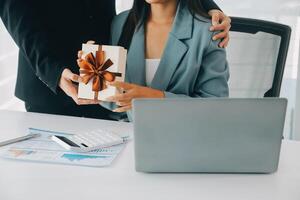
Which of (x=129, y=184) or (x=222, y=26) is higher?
(x=222, y=26)

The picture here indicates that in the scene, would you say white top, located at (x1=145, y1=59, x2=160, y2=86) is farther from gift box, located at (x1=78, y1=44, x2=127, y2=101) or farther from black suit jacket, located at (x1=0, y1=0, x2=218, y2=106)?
gift box, located at (x1=78, y1=44, x2=127, y2=101)

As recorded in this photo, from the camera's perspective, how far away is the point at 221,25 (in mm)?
1613

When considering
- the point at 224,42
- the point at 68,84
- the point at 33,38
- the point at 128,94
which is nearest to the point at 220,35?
the point at 224,42

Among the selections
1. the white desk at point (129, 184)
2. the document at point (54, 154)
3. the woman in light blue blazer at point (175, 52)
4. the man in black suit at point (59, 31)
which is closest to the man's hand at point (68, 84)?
the man in black suit at point (59, 31)

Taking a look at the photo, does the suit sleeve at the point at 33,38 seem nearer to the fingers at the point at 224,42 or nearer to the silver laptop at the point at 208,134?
the fingers at the point at 224,42

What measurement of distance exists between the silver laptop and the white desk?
3 cm

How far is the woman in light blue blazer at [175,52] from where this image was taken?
5.33ft

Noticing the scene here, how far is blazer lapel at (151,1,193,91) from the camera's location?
165 cm

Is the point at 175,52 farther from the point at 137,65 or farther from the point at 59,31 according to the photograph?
the point at 59,31

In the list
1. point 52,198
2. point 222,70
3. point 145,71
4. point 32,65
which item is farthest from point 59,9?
point 52,198

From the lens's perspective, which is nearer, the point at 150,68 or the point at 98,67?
the point at 98,67

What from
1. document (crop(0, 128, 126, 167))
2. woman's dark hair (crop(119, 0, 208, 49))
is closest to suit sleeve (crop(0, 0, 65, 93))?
woman's dark hair (crop(119, 0, 208, 49))

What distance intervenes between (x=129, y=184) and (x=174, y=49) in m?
0.78

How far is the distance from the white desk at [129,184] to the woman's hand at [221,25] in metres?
0.61
